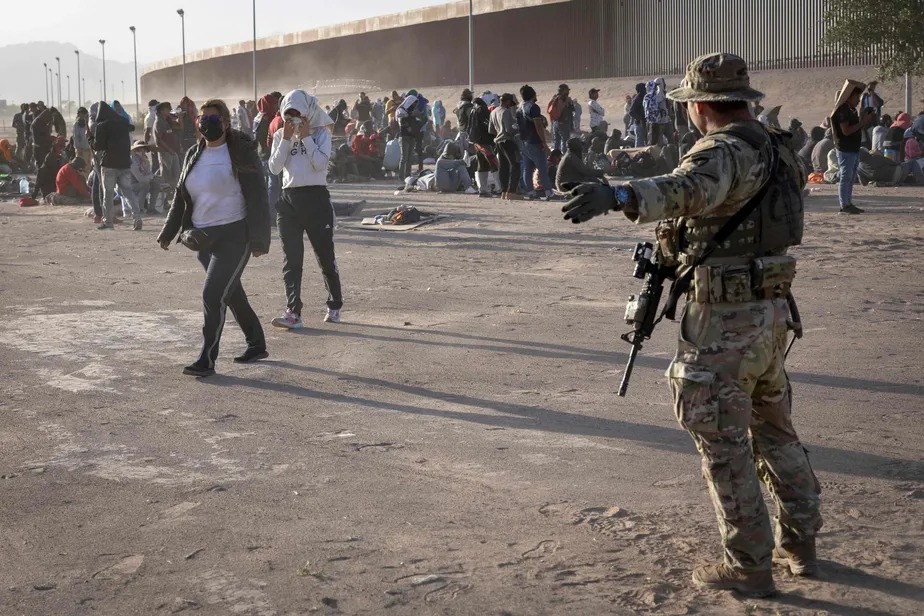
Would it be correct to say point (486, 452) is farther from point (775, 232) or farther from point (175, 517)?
point (775, 232)

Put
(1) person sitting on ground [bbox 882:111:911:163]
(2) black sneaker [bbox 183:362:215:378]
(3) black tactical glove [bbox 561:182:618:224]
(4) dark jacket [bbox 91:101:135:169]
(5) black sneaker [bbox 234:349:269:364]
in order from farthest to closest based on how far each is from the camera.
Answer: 1. (1) person sitting on ground [bbox 882:111:911:163]
2. (4) dark jacket [bbox 91:101:135:169]
3. (5) black sneaker [bbox 234:349:269:364]
4. (2) black sneaker [bbox 183:362:215:378]
5. (3) black tactical glove [bbox 561:182:618:224]

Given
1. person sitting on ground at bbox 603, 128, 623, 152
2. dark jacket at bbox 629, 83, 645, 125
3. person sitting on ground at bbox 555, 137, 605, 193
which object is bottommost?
person sitting on ground at bbox 555, 137, 605, 193

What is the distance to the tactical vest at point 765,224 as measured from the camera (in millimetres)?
3898

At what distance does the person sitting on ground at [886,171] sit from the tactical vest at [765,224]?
15840mm

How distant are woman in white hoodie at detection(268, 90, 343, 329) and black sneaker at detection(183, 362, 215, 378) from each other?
150cm

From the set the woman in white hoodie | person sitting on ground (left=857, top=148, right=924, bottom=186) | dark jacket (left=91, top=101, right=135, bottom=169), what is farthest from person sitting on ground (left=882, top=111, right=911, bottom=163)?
the woman in white hoodie

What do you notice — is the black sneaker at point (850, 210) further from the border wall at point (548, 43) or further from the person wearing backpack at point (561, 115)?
the border wall at point (548, 43)

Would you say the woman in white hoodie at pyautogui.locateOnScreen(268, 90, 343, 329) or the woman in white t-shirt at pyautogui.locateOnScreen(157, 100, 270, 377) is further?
the woman in white hoodie at pyautogui.locateOnScreen(268, 90, 343, 329)

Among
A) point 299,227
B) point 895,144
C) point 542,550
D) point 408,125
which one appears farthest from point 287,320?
point 408,125

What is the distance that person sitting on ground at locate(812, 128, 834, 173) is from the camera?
2014 cm

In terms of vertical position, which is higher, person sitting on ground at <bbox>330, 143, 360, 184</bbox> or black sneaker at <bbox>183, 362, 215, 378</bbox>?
person sitting on ground at <bbox>330, 143, 360, 184</bbox>

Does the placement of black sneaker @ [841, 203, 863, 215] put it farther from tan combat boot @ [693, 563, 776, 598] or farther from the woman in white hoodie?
tan combat boot @ [693, 563, 776, 598]

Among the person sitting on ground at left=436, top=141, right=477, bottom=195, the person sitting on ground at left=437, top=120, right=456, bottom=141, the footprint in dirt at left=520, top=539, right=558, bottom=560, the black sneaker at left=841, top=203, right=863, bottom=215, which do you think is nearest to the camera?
the footprint in dirt at left=520, top=539, right=558, bottom=560

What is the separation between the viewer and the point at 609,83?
4803 centimetres
